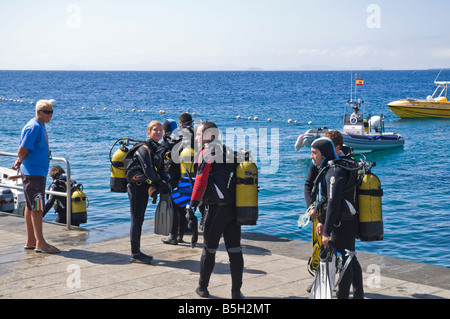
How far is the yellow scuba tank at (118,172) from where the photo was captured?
7.21 m

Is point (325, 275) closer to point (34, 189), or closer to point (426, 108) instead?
point (34, 189)

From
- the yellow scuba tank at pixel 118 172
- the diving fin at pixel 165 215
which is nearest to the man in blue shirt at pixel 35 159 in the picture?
the yellow scuba tank at pixel 118 172

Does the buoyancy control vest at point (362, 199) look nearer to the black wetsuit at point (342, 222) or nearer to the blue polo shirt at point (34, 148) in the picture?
the black wetsuit at point (342, 222)

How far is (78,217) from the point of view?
30.9ft

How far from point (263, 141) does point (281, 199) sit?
55.8ft

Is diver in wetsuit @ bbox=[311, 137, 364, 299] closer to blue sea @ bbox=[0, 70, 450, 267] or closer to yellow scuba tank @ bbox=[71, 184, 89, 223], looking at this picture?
blue sea @ bbox=[0, 70, 450, 267]

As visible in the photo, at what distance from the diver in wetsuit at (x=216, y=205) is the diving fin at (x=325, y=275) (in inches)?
32.9

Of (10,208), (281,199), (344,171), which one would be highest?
(344,171)

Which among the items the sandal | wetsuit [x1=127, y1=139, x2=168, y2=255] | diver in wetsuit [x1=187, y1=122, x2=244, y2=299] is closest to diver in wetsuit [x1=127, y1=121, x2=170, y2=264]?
wetsuit [x1=127, y1=139, x2=168, y2=255]

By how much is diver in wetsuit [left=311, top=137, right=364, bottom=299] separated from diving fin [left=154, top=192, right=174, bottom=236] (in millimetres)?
2464

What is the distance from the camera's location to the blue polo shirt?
7020 millimetres

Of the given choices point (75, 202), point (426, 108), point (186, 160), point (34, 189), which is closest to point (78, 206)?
point (75, 202)
